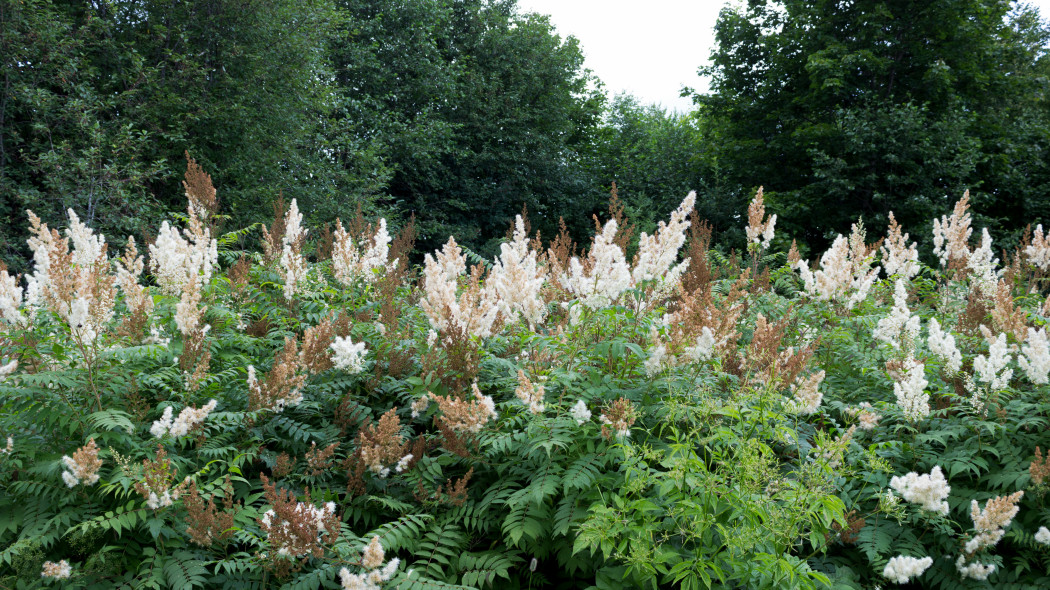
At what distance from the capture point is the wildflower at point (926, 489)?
3.49 meters

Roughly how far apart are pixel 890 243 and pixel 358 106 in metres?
21.5

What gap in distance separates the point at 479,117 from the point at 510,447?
88.9 feet

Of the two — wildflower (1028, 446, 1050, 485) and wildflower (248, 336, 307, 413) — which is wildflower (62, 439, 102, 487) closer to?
wildflower (248, 336, 307, 413)

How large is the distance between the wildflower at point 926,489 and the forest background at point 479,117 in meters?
7.93

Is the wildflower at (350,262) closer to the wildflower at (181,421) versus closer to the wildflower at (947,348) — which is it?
the wildflower at (181,421)

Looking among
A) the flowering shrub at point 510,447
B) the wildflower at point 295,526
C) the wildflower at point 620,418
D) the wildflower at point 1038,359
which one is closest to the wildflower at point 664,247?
the flowering shrub at point 510,447

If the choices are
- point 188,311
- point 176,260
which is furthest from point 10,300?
point 176,260

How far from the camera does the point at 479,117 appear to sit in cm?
2920

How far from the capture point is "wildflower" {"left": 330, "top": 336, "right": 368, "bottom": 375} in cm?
455

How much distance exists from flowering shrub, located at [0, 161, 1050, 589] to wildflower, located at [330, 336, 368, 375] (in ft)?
0.07

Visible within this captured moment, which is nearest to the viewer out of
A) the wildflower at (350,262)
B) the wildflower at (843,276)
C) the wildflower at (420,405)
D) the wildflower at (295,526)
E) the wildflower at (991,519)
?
the wildflower at (295,526)

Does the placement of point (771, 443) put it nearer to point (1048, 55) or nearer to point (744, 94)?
point (744, 94)

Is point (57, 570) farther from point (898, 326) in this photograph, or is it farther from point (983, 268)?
point (983, 268)

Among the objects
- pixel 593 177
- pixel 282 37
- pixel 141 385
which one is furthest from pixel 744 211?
pixel 141 385
